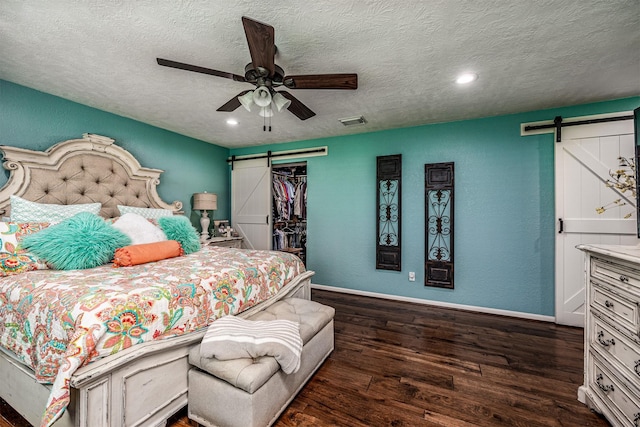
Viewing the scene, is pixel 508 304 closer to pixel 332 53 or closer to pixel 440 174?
pixel 440 174

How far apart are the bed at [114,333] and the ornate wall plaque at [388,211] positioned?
5.77ft

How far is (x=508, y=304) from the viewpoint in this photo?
9.49 ft

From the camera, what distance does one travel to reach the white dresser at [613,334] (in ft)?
3.96

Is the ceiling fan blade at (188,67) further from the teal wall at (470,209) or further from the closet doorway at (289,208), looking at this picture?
the closet doorway at (289,208)

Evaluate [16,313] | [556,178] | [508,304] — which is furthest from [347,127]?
[16,313]

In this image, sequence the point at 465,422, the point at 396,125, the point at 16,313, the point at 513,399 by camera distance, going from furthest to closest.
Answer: the point at 396,125, the point at 513,399, the point at 465,422, the point at 16,313

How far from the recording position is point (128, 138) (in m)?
3.06

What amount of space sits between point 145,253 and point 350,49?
210 centimetres

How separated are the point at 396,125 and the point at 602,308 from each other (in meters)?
2.56


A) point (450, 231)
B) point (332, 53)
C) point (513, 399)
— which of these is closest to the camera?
point (513, 399)

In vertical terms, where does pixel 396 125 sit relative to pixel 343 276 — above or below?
above

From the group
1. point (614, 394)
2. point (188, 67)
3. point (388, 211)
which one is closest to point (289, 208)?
point (388, 211)

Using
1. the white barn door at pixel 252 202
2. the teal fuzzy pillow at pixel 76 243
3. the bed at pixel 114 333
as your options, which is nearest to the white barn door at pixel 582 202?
the bed at pixel 114 333

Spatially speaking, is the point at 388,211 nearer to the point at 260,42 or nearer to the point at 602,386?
the point at 602,386
